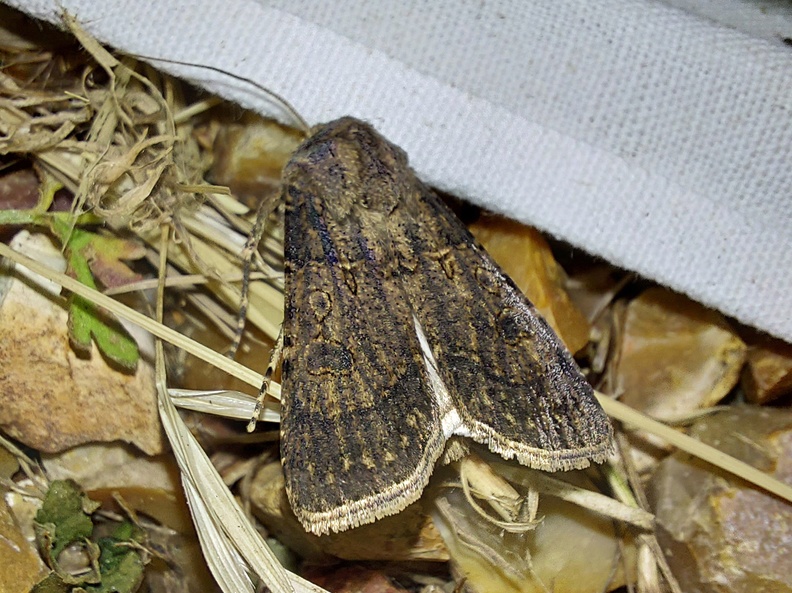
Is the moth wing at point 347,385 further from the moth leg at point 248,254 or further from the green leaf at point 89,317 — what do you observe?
the green leaf at point 89,317

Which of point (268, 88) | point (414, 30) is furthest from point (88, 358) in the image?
point (414, 30)

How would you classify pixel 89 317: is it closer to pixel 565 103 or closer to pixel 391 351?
pixel 391 351

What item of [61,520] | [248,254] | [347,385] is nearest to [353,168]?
[248,254]

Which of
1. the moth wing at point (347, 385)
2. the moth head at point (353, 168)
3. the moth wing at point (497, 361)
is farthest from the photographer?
the moth head at point (353, 168)

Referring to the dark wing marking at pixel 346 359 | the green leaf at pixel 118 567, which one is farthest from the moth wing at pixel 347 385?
the green leaf at pixel 118 567

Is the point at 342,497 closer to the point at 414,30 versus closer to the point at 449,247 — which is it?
the point at 449,247

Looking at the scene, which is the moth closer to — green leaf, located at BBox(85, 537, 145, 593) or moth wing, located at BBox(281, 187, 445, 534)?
moth wing, located at BBox(281, 187, 445, 534)
